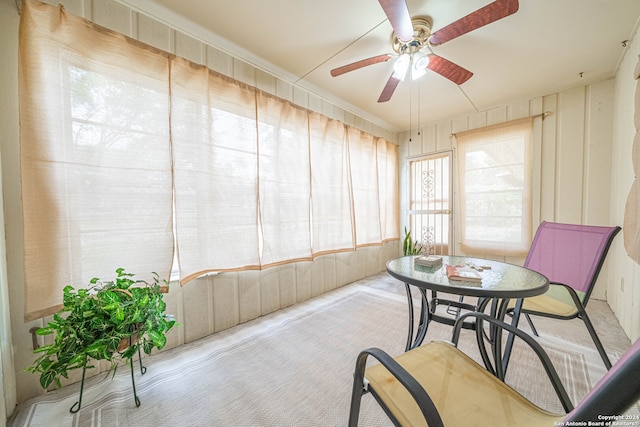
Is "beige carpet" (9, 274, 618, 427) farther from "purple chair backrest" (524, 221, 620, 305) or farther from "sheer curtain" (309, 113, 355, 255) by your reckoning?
"sheer curtain" (309, 113, 355, 255)

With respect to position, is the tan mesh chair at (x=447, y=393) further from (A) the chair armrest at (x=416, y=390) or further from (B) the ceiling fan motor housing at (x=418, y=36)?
(B) the ceiling fan motor housing at (x=418, y=36)

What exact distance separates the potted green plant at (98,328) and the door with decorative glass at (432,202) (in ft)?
12.3

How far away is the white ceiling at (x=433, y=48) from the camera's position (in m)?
1.66

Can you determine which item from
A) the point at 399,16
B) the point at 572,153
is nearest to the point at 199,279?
the point at 399,16

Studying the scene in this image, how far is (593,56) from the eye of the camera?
219 cm

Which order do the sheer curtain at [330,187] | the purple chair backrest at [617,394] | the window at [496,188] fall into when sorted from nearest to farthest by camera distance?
the purple chair backrest at [617,394], the sheer curtain at [330,187], the window at [496,188]

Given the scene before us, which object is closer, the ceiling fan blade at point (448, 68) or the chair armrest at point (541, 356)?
the chair armrest at point (541, 356)

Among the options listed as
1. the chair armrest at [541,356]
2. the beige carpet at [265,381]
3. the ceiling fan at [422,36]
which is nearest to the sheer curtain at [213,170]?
the beige carpet at [265,381]

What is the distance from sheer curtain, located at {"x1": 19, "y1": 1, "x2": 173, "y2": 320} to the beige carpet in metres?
0.60

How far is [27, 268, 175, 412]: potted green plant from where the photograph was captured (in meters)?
1.12

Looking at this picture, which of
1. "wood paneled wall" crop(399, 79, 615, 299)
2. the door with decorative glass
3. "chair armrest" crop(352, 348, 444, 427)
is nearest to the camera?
"chair armrest" crop(352, 348, 444, 427)

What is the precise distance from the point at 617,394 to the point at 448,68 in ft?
6.86

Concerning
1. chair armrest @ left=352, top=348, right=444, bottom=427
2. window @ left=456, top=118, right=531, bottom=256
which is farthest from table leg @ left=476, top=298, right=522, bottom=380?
window @ left=456, top=118, right=531, bottom=256

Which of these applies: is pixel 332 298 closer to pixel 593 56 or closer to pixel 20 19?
pixel 20 19
